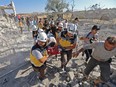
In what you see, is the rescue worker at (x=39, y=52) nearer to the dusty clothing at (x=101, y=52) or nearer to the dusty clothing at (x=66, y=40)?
the dusty clothing at (x=66, y=40)

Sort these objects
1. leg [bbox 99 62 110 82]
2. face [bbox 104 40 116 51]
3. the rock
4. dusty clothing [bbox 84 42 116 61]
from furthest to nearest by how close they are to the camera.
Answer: the rock, leg [bbox 99 62 110 82], dusty clothing [bbox 84 42 116 61], face [bbox 104 40 116 51]

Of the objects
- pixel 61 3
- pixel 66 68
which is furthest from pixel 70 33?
pixel 61 3

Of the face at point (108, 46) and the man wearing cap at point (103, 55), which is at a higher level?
the face at point (108, 46)

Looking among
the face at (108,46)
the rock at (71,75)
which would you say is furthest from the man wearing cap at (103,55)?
the rock at (71,75)

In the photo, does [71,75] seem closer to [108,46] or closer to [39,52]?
[39,52]

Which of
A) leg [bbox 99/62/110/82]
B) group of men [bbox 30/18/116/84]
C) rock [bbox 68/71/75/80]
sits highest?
group of men [bbox 30/18/116/84]

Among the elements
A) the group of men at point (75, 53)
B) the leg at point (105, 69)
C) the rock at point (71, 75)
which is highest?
the group of men at point (75, 53)

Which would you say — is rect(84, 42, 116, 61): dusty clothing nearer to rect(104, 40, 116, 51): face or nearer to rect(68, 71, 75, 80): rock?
rect(104, 40, 116, 51): face

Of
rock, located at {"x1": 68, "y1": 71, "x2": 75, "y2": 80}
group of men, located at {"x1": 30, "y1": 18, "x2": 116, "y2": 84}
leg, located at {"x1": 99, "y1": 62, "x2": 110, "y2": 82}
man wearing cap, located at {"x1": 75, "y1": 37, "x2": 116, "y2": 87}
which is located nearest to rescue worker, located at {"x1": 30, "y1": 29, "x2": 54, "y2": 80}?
group of men, located at {"x1": 30, "y1": 18, "x2": 116, "y2": 84}

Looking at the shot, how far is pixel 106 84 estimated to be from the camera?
4.82 meters

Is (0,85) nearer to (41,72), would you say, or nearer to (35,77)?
(35,77)

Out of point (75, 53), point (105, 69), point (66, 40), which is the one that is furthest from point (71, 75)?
point (105, 69)

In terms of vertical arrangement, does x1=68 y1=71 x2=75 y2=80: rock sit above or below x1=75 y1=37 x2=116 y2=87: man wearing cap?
below

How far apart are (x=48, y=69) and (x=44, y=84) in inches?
34.0
